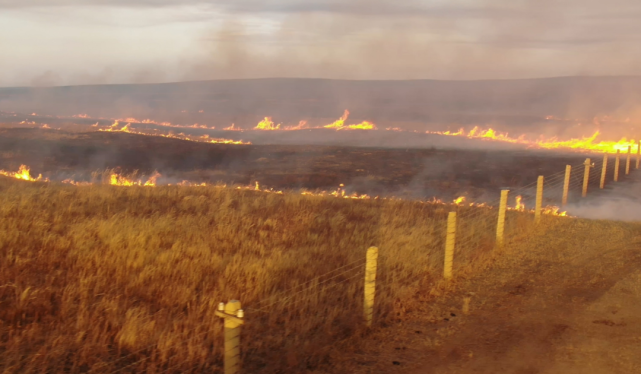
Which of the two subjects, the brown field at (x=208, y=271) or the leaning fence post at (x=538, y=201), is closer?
the brown field at (x=208, y=271)

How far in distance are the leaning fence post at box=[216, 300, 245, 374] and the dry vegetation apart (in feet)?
2.16

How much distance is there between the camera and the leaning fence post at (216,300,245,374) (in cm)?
416

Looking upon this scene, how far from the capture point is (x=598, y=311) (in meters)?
6.88

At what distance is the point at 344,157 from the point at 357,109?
85808 millimetres

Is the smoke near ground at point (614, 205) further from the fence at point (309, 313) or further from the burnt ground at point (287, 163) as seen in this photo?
the fence at point (309, 313)

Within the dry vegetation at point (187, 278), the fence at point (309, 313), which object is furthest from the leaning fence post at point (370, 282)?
the dry vegetation at point (187, 278)

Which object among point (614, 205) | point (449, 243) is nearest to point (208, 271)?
point (449, 243)

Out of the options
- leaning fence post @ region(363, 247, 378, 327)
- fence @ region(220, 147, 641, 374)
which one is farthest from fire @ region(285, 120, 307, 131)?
leaning fence post @ region(363, 247, 378, 327)

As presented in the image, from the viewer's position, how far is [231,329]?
427cm

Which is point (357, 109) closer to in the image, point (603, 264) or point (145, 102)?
point (145, 102)

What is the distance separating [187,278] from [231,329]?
9.61 feet

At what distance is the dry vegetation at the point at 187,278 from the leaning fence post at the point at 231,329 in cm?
66

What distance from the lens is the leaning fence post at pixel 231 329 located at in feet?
13.6

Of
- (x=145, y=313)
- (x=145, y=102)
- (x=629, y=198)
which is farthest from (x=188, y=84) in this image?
(x=145, y=313)
